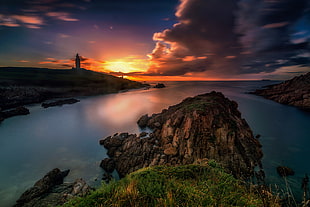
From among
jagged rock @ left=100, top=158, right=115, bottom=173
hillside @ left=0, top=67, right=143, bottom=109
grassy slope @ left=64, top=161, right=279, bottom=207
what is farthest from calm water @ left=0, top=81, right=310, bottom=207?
hillside @ left=0, top=67, right=143, bottom=109

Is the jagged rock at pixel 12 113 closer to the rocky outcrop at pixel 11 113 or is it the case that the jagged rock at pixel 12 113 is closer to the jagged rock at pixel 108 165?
the rocky outcrop at pixel 11 113

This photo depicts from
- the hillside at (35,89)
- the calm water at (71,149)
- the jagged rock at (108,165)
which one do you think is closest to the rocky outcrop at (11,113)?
the calm water at (71,149)

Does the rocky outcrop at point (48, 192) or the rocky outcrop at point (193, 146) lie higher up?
the rocky outcrop at point (193, 146)

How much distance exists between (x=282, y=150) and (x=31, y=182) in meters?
29.8

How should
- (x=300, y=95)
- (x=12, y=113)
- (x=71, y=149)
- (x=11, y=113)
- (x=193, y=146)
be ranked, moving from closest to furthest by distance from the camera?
(x=193, y=146)
(x=71, y=149)
(x=11, y=113)
(x=12, y=113)
(x=300, y=95)

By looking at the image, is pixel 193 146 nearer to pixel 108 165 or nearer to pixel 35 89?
pixel 108 165

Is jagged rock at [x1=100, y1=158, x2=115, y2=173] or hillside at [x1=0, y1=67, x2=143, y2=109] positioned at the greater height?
hillside at [x1=0, y1=67, x2=143, y2=109]

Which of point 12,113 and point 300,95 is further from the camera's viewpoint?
point 300,95

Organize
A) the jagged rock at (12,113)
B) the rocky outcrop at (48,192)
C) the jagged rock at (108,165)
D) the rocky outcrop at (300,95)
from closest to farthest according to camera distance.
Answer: the rocky outcrop at (48,192)
the jagged rock at (108,165)
the jagged rock at (12,113)
the rocky outcrop at (300,95)

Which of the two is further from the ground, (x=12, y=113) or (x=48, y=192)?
(x=12, y=113)

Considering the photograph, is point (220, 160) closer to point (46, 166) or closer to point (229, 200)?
point (229, 200)

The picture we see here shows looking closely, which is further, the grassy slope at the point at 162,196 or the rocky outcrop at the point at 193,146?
the rocky outcrop at the point at 193,146

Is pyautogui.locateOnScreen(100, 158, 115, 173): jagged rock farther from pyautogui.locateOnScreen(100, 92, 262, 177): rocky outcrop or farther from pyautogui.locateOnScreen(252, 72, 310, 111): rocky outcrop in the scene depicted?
pyautogui.locateOnScreen(252, 72, 310, 111): rocky outcrop

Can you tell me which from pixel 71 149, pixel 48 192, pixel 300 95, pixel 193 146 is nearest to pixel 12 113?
pixel 71 149
